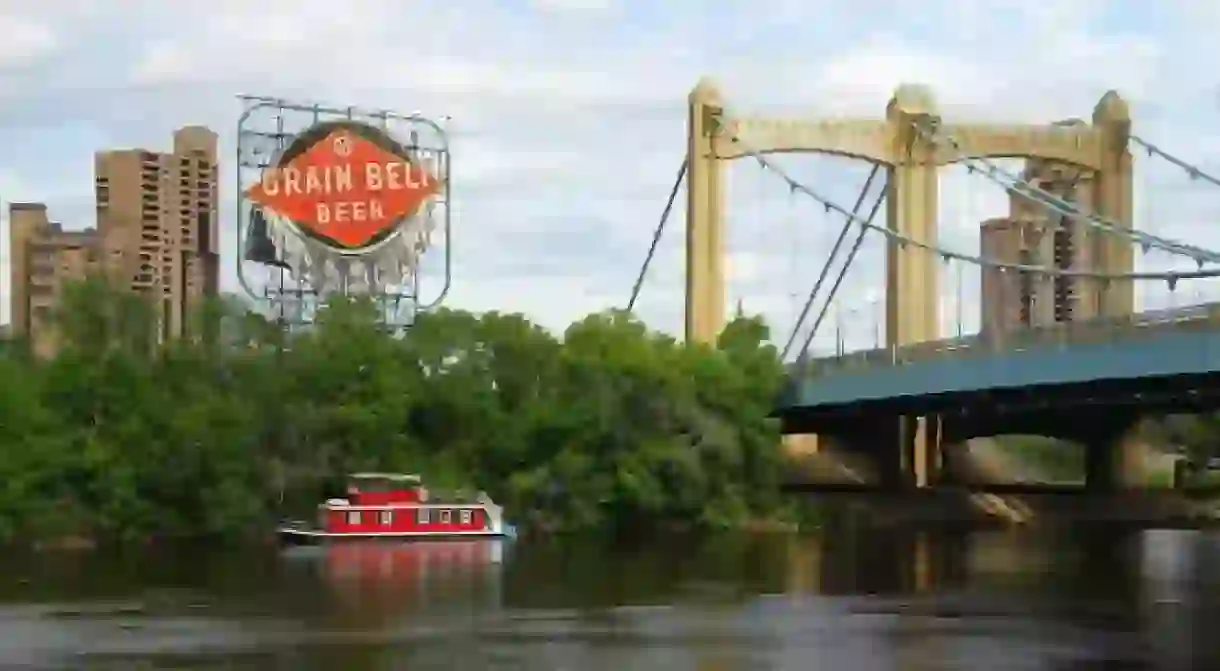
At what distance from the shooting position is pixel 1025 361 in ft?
198

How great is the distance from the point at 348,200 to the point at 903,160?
22.2 metres

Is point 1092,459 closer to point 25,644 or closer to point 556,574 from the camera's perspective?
point 556,574

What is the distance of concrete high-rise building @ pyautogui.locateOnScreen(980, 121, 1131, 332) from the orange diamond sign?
22.2 m

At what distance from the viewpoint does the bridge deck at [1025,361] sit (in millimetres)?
52969

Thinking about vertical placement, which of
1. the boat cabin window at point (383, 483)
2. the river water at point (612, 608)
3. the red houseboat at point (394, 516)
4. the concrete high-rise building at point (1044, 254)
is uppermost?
the concrete high-rise building at point (1044, 254)

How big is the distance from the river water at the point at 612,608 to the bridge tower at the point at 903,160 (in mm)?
18806

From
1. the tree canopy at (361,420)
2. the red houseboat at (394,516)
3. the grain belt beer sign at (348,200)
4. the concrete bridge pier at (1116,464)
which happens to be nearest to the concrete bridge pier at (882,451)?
the concrete bridge pier at (1116,464)

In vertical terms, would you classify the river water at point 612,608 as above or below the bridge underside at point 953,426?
below

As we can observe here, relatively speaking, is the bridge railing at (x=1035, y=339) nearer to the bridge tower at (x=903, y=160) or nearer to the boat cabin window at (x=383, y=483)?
the bridge tower at (x=903, y=160)

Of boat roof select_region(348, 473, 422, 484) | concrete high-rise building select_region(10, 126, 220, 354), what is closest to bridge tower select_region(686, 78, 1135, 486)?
Result: boat roof select_region(348, 473, 422, 484)

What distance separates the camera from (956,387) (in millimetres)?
64188

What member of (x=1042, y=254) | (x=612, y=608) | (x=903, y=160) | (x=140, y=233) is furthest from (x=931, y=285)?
(x=140, y=233)

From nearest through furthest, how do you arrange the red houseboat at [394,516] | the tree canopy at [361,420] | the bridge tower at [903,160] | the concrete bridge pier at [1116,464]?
1. the red houseboat at [394,516]
2. the tree canopy at [361,420]
3. the bridge tower at [903,160]
4. the concrete bridge pier at [1116,464]

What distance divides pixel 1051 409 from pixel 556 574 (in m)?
28.8
